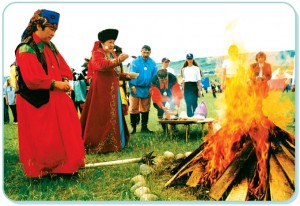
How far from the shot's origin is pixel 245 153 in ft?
16.3

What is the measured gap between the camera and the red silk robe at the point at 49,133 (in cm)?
522

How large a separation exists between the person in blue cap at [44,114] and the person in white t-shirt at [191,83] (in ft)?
4.86

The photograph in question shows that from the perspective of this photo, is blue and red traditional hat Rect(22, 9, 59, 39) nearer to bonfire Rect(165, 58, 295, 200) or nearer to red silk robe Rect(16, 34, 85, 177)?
red silk robe Rect(16, 34, 85, 177)

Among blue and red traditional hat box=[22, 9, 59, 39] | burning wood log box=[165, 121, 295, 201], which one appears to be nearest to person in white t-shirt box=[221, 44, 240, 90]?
burning wood log box=[165, 121, 295, 201]

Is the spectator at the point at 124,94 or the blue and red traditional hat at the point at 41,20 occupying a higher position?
the blue and red traditional hat at the point at 41,20

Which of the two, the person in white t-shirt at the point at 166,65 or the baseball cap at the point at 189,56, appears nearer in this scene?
the baseball cap at the point at 189,56

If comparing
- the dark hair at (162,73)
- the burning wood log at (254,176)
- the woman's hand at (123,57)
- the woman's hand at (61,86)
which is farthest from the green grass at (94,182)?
the woman's hand at (123,57)

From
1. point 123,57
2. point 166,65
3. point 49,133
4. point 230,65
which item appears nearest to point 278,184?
point 230,65

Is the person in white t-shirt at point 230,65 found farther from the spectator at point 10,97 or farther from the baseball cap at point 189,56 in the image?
the spectator at point 10,97

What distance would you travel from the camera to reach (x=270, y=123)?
5.07m

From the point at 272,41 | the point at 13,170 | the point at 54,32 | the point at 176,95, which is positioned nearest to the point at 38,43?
the point at 54,32

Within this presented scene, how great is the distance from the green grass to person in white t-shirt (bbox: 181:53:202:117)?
0.23m

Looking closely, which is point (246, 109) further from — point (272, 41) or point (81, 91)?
point (81, 91)

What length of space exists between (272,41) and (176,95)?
5.29ft
